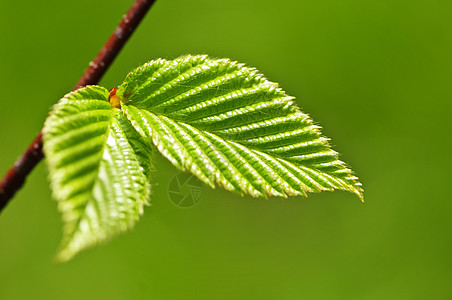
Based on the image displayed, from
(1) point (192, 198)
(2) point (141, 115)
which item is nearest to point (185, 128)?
(2) point (141, 115)

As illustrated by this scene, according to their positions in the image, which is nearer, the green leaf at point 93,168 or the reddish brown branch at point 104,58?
the green leaf at point 93,168

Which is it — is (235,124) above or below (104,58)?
below

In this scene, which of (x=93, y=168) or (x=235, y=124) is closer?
(x=93, y=168)

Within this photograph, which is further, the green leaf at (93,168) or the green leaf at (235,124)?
the green leaf at (235,124)

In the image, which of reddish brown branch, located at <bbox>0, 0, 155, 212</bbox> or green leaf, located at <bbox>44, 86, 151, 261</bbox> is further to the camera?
reddish brown branch, located at <bbox>0, 0, 155, 212</bbox>

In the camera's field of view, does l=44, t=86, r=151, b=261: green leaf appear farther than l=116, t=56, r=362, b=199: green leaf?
No
